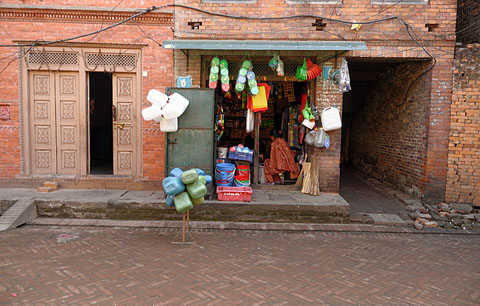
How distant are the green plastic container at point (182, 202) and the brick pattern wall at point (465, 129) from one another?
6149mm

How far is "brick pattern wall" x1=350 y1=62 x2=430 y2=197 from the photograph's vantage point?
7814 mm

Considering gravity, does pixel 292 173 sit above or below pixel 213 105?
below

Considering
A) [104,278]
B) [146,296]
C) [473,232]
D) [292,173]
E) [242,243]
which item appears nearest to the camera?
[146,296]

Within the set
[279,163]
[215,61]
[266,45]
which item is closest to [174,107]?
[215,61]

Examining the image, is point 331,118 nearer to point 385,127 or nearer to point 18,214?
point 385,127

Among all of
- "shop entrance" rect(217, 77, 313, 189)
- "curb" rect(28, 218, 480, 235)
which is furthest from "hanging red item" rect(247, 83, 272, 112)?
"curb" rect(28, 218, 480, 235)

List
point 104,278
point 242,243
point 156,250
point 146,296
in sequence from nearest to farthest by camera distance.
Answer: point 146,296 → point 104,278 → point 156,250 → point 242,243

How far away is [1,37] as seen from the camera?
7.62 m

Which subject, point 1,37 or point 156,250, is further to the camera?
point 1,37

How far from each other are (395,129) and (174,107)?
6.36 metres

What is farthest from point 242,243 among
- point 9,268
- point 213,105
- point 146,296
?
point 9,268

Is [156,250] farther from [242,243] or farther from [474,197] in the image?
[474,197]

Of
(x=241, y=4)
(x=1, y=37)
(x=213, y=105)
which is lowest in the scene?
(x=213, y=105)

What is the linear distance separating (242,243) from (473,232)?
4.72 metres
